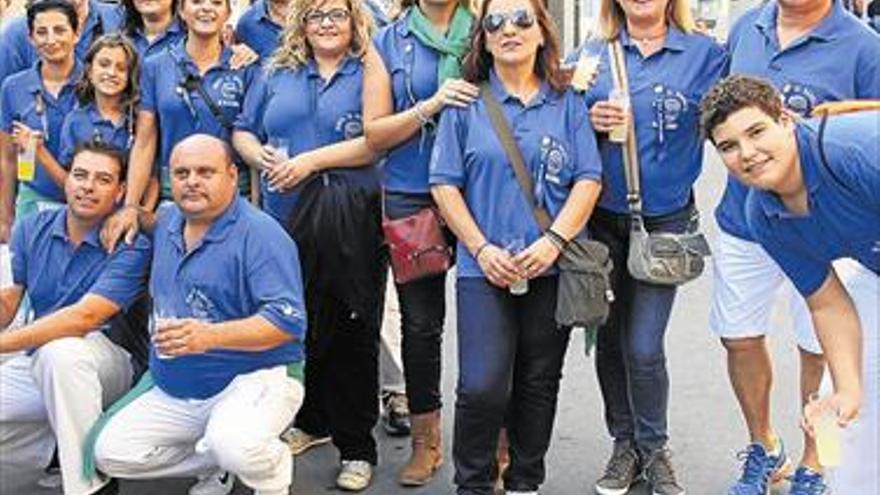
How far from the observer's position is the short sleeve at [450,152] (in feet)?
13.1

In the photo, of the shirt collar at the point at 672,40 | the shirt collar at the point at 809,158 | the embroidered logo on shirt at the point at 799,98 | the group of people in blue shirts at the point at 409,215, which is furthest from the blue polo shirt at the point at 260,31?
the shirt collar at the point at 809,158

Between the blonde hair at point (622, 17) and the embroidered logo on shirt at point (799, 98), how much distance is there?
1.64 feet

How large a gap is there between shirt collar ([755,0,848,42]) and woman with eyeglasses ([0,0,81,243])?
264 centimetres

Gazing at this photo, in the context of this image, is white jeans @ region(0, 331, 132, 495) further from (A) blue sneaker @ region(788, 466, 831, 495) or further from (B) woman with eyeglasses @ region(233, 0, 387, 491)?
(A) blue sneaker @ region(788, 466, 831, 495)

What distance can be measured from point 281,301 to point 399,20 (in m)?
1.12

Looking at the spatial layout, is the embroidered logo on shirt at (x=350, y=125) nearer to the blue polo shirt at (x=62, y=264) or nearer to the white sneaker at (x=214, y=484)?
the blue polo shirt at (x=62, y=264)

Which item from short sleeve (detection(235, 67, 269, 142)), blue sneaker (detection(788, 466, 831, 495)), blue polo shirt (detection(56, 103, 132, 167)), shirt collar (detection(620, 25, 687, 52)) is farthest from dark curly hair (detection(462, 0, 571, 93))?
blue sneaker (detection(788, 466, 831, 495))

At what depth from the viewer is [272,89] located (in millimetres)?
4383

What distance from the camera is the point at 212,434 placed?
397cm

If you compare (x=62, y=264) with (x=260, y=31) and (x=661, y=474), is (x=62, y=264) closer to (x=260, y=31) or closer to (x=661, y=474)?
(x=260, y=31)

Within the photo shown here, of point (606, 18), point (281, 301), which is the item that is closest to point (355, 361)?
point (281, 301)

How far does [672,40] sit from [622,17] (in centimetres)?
21

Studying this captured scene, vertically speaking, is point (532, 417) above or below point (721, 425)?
above

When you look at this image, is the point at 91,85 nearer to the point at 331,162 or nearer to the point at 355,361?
the point at 331,162
